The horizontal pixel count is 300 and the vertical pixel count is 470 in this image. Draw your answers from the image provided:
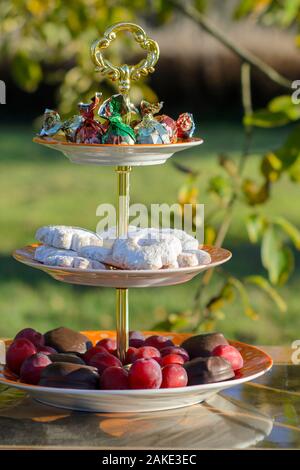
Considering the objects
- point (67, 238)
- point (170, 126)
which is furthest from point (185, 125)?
point (67, 238)

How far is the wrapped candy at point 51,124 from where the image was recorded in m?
1.75

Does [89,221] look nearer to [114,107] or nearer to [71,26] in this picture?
[71,26]

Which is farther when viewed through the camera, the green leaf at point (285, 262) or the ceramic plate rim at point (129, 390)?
the green leaf at point (285, 262)

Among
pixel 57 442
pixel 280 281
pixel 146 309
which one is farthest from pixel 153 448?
pixel 146 309

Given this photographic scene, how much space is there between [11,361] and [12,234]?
4.32 m

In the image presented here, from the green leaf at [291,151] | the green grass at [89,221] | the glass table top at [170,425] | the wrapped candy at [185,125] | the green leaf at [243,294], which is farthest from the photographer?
the green grass at [89,221]

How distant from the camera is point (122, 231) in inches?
71.4

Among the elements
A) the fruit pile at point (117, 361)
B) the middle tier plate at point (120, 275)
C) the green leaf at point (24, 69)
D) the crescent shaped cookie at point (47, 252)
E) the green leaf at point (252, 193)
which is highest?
the green leaf at point (24, 69)

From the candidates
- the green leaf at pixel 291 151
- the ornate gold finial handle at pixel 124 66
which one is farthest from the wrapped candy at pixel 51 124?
the green leaf at pixel 291 151

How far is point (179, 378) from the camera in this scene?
5.47 ft

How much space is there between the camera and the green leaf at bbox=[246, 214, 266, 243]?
2693 millimetres

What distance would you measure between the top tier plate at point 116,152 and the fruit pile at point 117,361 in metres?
0.31

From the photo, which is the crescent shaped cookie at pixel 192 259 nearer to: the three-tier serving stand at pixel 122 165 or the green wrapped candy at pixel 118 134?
the three-tier serving stand at pixel 122 165

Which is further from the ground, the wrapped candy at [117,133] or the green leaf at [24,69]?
the green leaf at [24,69]
